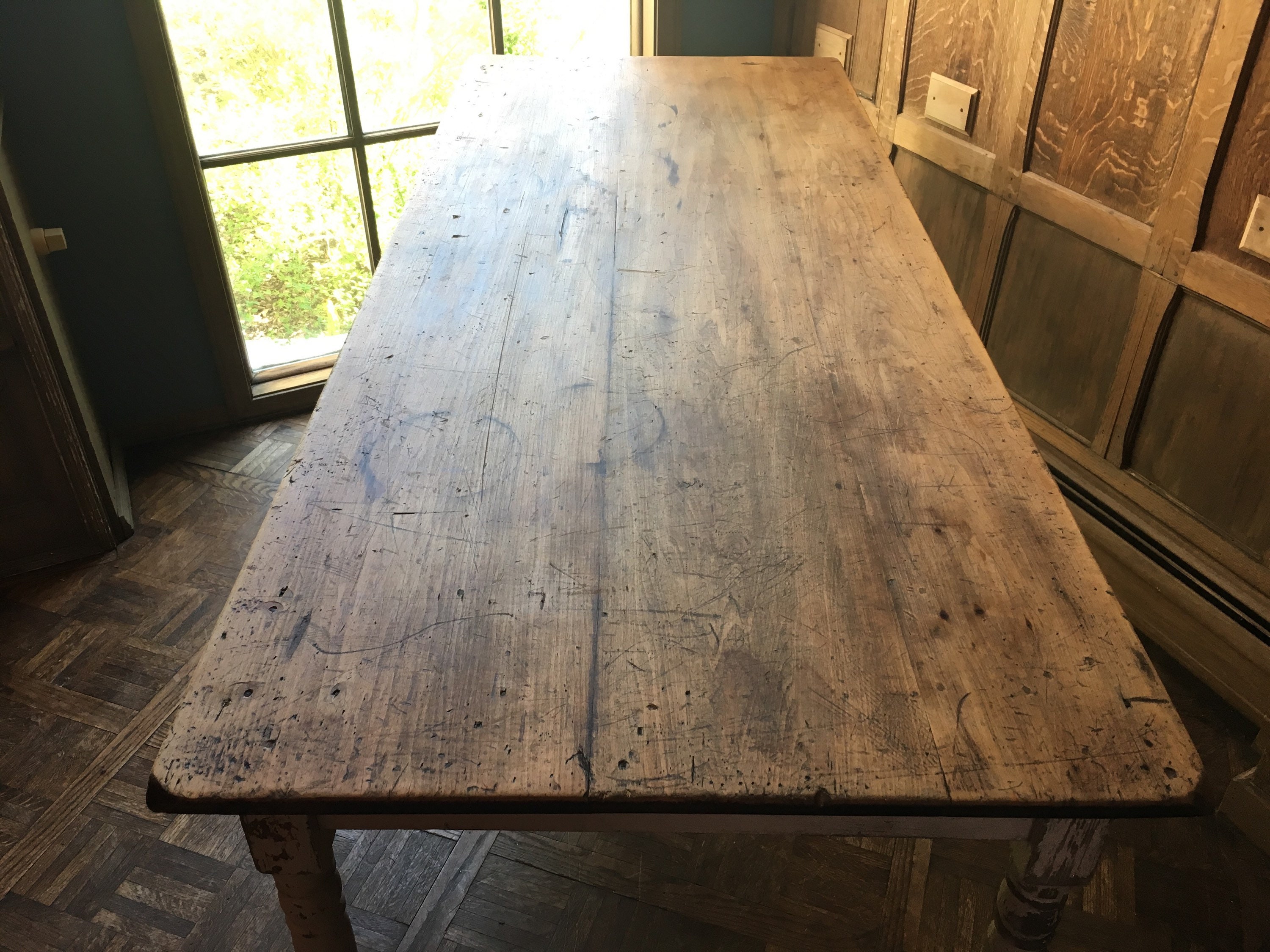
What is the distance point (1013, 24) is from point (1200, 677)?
1.37m

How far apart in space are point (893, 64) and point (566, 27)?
93 cm

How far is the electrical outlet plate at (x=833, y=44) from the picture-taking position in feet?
8.34

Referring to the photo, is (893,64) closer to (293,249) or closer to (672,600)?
(293,249)

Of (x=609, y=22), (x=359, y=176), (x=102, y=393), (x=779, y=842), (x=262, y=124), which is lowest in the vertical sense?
(x=779, y=842)

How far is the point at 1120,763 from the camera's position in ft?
2.32

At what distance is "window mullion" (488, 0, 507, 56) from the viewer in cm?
251

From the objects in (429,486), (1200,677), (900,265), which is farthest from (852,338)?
(1200,677)

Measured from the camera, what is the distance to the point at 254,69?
229 centimetres

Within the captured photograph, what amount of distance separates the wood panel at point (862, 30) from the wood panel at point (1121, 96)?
64cm

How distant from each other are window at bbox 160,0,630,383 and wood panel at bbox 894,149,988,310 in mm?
902

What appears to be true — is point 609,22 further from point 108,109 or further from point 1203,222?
point 1203,222

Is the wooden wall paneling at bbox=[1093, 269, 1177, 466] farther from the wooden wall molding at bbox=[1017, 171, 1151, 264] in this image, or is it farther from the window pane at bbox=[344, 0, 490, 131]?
the window pane at bbox=[344, 0, 490, 131]

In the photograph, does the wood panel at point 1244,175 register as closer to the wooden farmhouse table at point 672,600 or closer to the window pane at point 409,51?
the wooden farmhouse table at point 672,600

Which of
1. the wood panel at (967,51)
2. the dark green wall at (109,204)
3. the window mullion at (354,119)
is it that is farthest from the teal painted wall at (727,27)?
the window mullion at (354,119)
